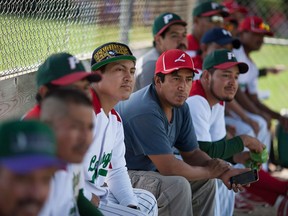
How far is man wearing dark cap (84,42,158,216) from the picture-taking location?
3.47 metres

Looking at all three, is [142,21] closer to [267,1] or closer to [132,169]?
[132,169]

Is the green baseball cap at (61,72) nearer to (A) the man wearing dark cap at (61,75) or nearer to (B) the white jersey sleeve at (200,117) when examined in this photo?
(A) the man wearing dark cap at (61,75)

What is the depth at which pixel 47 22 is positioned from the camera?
15.3 ft

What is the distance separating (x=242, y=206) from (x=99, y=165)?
2722 millimetres

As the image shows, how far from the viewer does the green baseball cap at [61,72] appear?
2777 millimetres

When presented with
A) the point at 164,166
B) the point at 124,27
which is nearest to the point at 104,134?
the point at 164,166

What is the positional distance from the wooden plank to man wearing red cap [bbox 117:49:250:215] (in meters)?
0.62

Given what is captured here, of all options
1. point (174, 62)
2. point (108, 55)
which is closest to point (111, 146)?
point (108, 55)

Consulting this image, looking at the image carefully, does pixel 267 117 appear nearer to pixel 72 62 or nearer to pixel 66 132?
pixel 72 62

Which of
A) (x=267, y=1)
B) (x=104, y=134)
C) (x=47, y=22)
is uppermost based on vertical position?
(x=267, y=1)

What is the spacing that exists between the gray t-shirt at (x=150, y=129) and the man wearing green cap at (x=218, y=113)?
34 cm

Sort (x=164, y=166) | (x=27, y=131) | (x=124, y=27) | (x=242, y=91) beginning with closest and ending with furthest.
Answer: (x=27, y=131) → (x=164, y=166) → (x=124, y=27) → (x=242, y=91)

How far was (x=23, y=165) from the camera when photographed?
6.09 feet

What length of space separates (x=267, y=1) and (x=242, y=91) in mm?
6656
